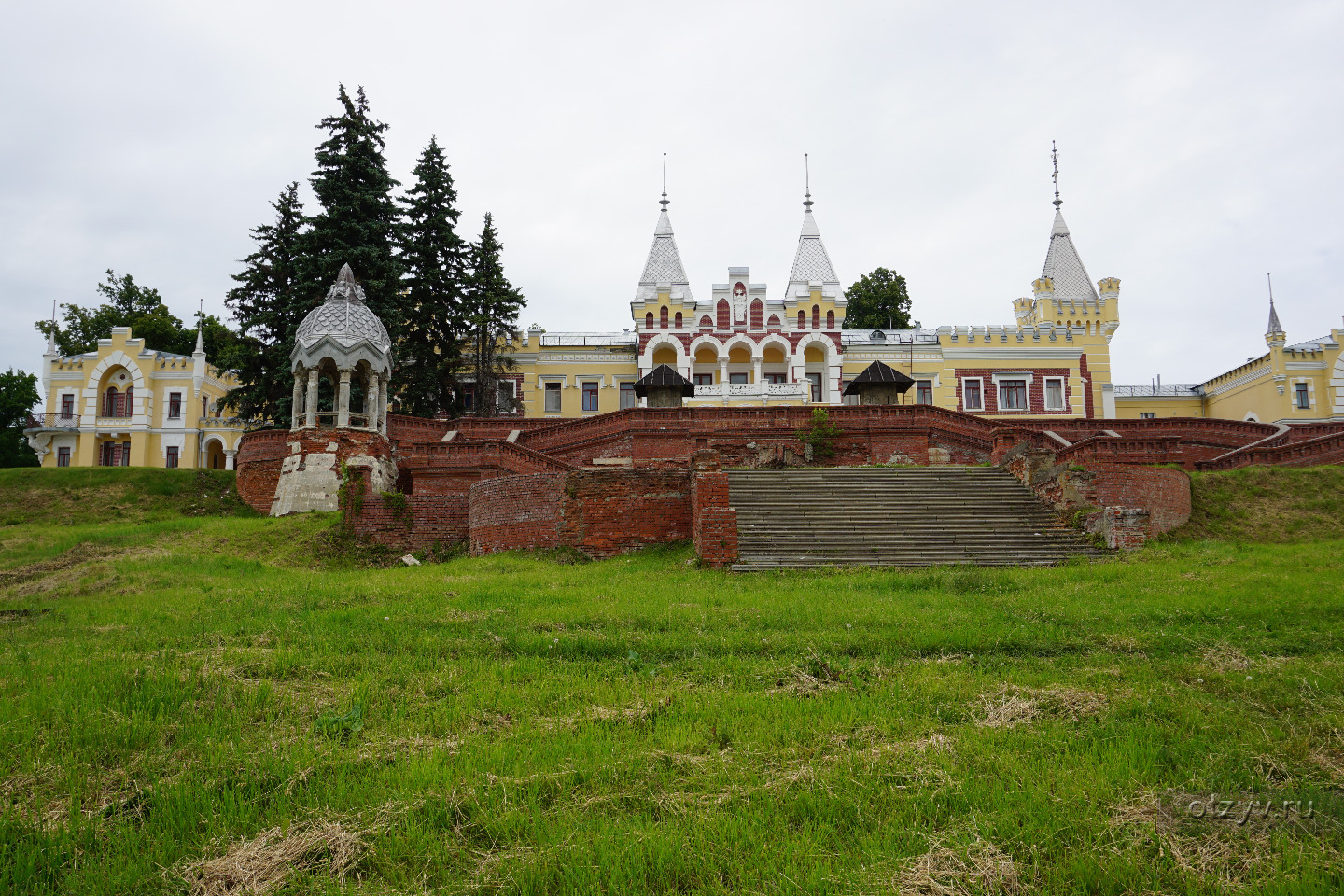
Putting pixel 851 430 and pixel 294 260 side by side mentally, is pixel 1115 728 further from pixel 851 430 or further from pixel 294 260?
pixel 294 260

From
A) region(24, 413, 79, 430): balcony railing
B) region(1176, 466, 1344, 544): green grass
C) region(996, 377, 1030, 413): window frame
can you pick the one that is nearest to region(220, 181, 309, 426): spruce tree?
region(24, 413, 79, 430): balcony railing

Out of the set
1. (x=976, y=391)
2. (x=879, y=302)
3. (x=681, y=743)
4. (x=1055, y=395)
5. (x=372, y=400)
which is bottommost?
(x=681, y=743)

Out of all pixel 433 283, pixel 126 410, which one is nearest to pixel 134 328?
pixel 126 410

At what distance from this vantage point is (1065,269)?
170 feet

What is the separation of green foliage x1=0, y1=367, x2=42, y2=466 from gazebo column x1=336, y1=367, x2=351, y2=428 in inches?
1373

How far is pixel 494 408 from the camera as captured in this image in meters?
43.6

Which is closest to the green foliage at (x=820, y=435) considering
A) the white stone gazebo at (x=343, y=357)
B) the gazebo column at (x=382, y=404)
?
the gazebo column at (x=382, y=404)

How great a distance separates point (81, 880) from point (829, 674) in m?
5.59

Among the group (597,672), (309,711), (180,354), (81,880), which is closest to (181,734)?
(309,711)

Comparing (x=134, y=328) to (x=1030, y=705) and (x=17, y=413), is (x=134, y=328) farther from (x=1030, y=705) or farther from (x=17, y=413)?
(x=1030, y=705)

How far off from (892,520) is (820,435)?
12013 mm

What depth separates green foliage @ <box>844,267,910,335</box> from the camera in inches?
2195

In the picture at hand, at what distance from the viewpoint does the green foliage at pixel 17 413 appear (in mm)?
47438

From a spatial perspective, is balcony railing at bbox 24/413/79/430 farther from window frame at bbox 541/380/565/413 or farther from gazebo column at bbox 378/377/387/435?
gazebo column at bbox 378/377/387/435
